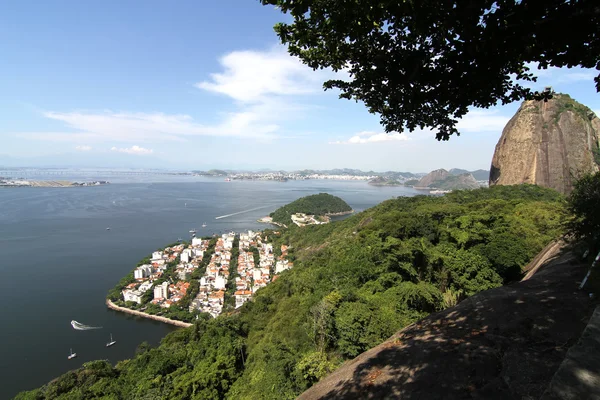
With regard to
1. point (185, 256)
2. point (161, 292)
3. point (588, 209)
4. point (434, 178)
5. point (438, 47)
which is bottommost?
point (161, 292)

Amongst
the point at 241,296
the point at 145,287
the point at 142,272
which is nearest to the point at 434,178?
the point at 241,296

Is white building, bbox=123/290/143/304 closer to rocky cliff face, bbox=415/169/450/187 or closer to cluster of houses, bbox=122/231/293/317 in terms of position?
cluster of houses, bbox=122/231/293/317

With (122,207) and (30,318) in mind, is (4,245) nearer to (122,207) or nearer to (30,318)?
(30,318)

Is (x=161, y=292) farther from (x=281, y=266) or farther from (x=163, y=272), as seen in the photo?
(x=281, y=266)

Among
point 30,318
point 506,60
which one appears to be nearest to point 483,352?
point 506,60

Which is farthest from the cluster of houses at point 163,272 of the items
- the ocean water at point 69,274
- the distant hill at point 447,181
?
the distant hill at point 447,181

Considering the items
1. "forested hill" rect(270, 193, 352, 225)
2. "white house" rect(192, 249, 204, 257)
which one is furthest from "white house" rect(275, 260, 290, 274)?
"forested hill" rect(270, 193, 352, 225)

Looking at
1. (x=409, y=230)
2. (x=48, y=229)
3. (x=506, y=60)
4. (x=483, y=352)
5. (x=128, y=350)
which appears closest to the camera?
(x=506, y=60)
